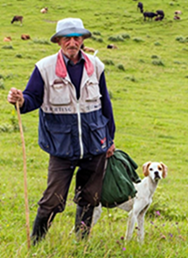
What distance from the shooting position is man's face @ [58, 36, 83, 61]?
4.22 m

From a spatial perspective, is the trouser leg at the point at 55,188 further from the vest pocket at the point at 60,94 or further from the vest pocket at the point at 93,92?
the vest pocket at the point at 93,92

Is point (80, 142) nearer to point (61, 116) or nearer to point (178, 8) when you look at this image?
point (61, 116)

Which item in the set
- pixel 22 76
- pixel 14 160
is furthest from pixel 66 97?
pixel 22 76

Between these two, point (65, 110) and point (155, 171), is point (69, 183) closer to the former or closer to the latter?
point (65, 110)

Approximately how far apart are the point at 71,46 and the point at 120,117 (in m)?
12.2

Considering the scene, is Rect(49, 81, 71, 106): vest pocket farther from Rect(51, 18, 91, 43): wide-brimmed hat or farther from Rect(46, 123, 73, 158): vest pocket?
Rect(51, 18, 91, 43): wide-brimmed hat

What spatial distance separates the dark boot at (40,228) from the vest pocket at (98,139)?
83cm

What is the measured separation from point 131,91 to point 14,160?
1170 centimetres

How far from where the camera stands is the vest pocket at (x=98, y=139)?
4301 mm

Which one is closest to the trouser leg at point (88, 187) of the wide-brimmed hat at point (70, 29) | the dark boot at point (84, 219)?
the dark boot at point (84, 219)

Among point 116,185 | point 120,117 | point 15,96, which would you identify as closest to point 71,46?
point 15,96

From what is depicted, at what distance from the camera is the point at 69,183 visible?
4.41 metres

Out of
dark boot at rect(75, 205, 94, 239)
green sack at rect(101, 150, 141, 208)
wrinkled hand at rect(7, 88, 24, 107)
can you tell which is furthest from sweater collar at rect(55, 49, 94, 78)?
dark boot at rect(75, 205, 94, 239)

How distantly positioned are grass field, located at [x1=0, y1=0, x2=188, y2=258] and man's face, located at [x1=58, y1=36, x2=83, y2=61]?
1696mm
